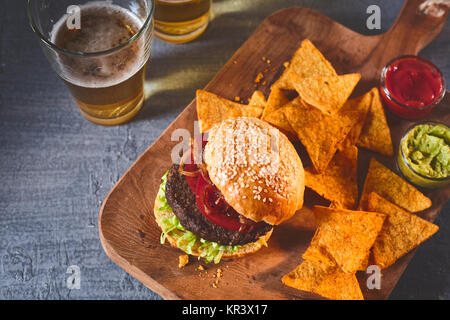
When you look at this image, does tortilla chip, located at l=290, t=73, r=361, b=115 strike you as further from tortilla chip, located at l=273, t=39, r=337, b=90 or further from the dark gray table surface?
the dark gray table surface

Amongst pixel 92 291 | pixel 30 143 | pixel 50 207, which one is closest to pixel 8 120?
pixel 30 143

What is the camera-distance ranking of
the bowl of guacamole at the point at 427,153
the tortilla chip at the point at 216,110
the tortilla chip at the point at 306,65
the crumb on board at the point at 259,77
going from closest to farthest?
the bowl of guacamole at the point at 427,153, the tortilla chip at the point at 216,110, the tortilla chip at the point at 306,65, the crumb on board at the point at 259,77

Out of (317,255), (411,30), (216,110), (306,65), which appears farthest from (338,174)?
(411,30)

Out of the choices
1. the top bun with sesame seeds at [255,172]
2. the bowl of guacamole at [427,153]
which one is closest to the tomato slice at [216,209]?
the top bun with sesame seeds at [255,172]

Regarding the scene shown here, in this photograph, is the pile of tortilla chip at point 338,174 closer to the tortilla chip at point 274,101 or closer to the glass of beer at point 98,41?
the tortilla chip at point 274,101

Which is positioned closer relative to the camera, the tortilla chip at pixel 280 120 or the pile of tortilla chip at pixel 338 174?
the pile of tortilla chip at pixel 338 174

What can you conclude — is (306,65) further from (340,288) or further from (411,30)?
(340,288)
